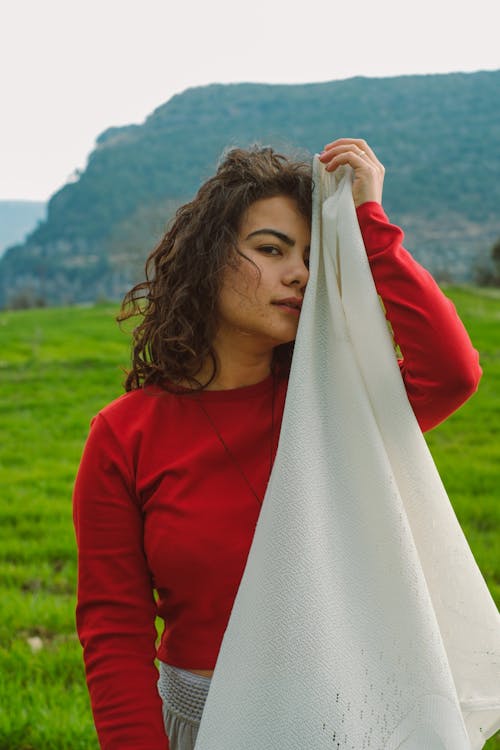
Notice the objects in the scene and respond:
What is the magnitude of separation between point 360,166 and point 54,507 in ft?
16.6

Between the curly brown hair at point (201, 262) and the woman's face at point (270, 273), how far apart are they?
0.09 ft

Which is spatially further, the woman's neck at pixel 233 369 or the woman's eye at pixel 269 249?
the woman's neck at pixel 233 369

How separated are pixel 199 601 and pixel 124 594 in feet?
0.56

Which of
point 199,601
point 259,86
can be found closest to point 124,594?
point 199,601

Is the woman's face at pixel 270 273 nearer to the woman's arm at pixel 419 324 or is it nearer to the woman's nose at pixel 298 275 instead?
the woman's nose at pixel 298 275

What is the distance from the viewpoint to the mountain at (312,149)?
407ft

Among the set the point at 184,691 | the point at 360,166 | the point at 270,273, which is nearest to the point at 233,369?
the point at 270,273

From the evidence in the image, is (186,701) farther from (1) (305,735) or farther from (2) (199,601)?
(1) (305,735)

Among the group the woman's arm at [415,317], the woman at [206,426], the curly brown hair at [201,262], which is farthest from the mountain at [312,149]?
the woman's arm at [415,317]

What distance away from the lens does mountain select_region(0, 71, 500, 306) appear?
407ft

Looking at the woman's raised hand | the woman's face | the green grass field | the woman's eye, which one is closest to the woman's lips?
the woman's face

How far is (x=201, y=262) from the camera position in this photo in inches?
77.6

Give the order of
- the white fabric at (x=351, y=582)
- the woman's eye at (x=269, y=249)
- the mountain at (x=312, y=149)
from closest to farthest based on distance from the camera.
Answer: the white fabric at (x=351, y=582), the woman's eye at (x=269, y=249), the mountain at (x=312, y=149)

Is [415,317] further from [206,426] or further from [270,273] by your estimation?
[206,426]
